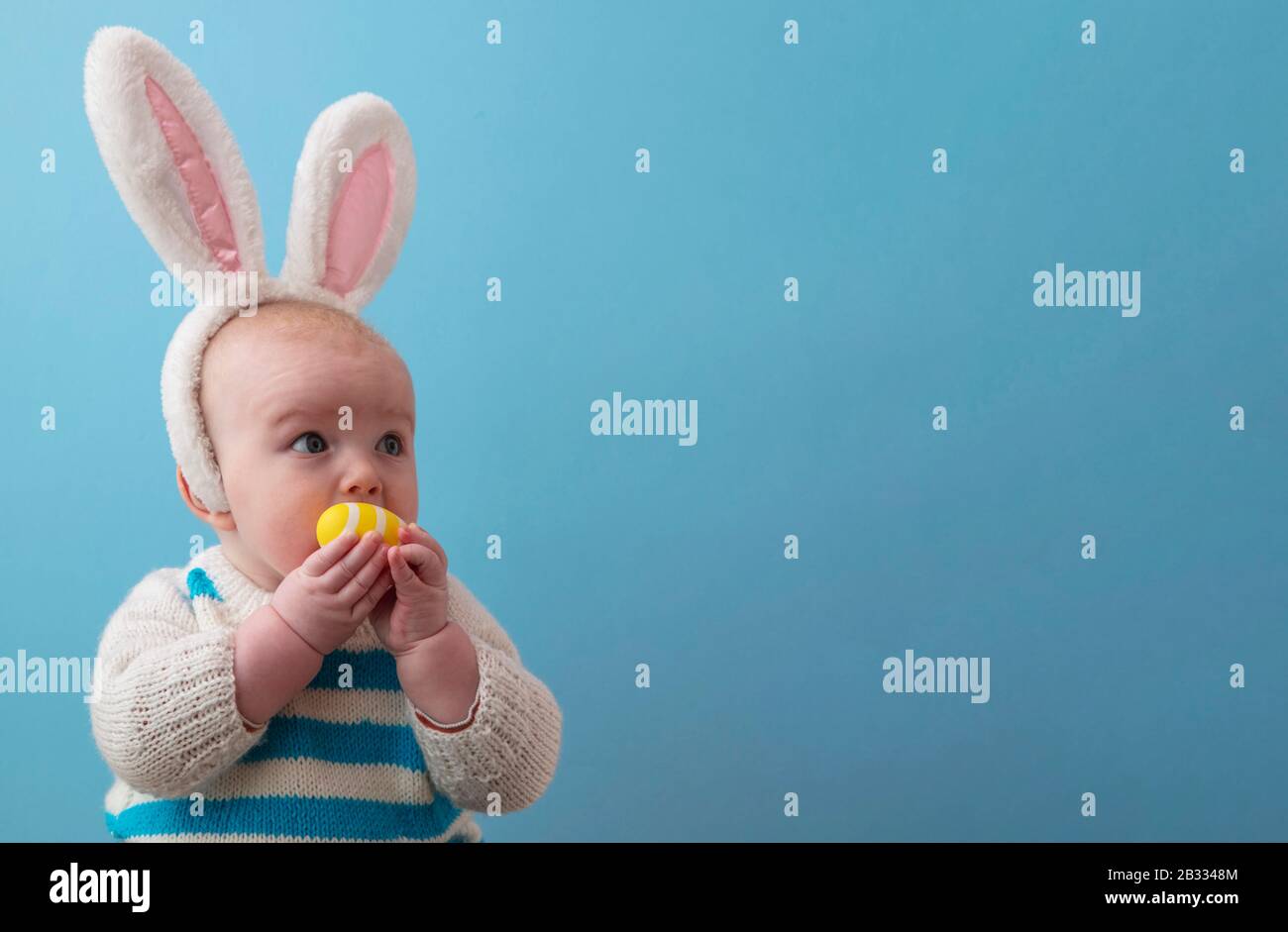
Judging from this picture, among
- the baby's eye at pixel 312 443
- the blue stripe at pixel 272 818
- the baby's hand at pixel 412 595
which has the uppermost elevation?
the baby's eye at pixel 312 443

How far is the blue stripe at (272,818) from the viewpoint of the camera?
111 centimetres

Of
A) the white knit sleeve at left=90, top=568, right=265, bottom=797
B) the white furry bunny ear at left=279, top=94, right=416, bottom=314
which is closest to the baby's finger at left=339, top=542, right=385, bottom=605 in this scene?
the white knit sleeve at left=90, top=568, right=265, bottom=797

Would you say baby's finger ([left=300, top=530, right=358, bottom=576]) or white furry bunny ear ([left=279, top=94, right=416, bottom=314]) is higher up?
white furry bunny ear ([left=279, top=94, right=416, bottom=314])

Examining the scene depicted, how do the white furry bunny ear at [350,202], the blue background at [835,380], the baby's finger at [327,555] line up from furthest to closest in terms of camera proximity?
1. the blue background at [835,380]
2. the white furry bunny ear at [350,202]
3. the baby's finger at [327,555]

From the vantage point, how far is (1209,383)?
5.88 feet

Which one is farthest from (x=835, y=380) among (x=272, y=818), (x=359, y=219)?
(x=272, y=818)

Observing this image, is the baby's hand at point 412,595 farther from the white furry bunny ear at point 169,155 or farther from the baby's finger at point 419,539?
the white furry bunny ear at point 169,155

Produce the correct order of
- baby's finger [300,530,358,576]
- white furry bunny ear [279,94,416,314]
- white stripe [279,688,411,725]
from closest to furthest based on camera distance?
baby's finger [300,530,358,576] → white stripe [279,688,411,725] → white furry bunny ear [279,94,416,314]

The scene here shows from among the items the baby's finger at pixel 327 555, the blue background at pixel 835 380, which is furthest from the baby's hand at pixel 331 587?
the blue background at pixel 835 380

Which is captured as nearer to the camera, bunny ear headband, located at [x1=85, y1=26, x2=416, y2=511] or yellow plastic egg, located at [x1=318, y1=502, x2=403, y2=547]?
yellow plastic egg, located at [x1=318, y1=502, x2=403, y2=547]

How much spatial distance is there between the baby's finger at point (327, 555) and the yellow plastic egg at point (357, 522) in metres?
0.01

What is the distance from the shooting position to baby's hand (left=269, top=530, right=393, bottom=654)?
3.45ft

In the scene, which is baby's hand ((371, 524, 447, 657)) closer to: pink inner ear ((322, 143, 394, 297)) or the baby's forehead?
the baby's forehead
